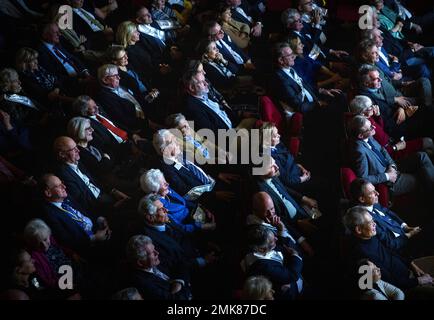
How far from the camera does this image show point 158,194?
9.59m

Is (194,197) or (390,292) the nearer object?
(390,292)

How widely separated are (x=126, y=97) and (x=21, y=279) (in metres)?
2.92

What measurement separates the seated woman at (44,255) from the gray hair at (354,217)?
2764 mm

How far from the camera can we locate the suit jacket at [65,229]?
9.34 meters

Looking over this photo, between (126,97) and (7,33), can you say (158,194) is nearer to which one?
(126,97)

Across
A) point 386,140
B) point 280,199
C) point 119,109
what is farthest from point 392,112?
point 119,109

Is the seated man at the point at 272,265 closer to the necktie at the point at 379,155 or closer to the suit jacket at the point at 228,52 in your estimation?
the necktie at the point at 379,155

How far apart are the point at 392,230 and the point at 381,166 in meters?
0.90

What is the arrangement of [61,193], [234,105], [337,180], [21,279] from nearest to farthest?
[21,279] → [61,193] → [337,180] → [234,105]

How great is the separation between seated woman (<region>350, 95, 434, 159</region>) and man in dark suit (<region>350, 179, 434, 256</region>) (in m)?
1.12

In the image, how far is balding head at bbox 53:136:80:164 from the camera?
32.3 ft

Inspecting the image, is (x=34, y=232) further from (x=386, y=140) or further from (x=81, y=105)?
(x=386, y=140)

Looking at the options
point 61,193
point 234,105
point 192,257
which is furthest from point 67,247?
point 234,105

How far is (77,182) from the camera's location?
981 centimetres
